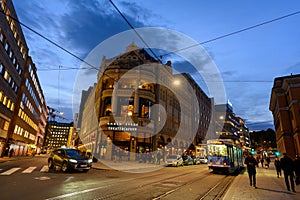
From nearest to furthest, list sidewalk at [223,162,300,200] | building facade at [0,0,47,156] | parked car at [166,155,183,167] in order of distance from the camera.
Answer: sidewalk at [223,162,300,200] < parked car at [166,155,183,167] < building facade at [0,0,47,156]

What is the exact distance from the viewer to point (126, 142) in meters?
34.1

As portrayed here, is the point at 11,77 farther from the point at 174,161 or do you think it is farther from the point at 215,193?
the point at 215,193

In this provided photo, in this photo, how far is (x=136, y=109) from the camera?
35.5 metres

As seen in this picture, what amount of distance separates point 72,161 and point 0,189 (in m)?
6.87

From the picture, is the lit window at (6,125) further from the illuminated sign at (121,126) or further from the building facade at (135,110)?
the illuminated sign at (121,126)

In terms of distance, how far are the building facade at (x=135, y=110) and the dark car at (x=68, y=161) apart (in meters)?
13.1

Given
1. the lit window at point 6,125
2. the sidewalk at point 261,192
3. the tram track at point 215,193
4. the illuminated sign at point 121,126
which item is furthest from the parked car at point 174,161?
the lit window at point 6,125

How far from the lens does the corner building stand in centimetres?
3409

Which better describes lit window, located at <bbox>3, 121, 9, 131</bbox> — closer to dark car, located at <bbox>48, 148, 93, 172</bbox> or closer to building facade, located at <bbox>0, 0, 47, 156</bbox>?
building facade, located at <bbox>0, 0, 47, 156</bbox>

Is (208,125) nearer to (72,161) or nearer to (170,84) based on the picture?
(170,84)

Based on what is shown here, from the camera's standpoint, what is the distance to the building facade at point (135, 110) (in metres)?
34.1

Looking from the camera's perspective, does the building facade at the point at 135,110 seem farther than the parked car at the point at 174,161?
Yes

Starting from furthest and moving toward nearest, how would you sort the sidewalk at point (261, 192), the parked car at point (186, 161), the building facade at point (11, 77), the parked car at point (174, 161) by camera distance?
1. the parked car at point (186, 161)
2. the building facade at point (11, 77)
3. the parked car at point (174, 161)
4. the sidewalk at point (261, 192)

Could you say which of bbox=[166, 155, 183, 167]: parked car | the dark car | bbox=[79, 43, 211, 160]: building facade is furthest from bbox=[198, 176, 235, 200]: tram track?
bbox=[79, 43, 211, 160]: building facade
